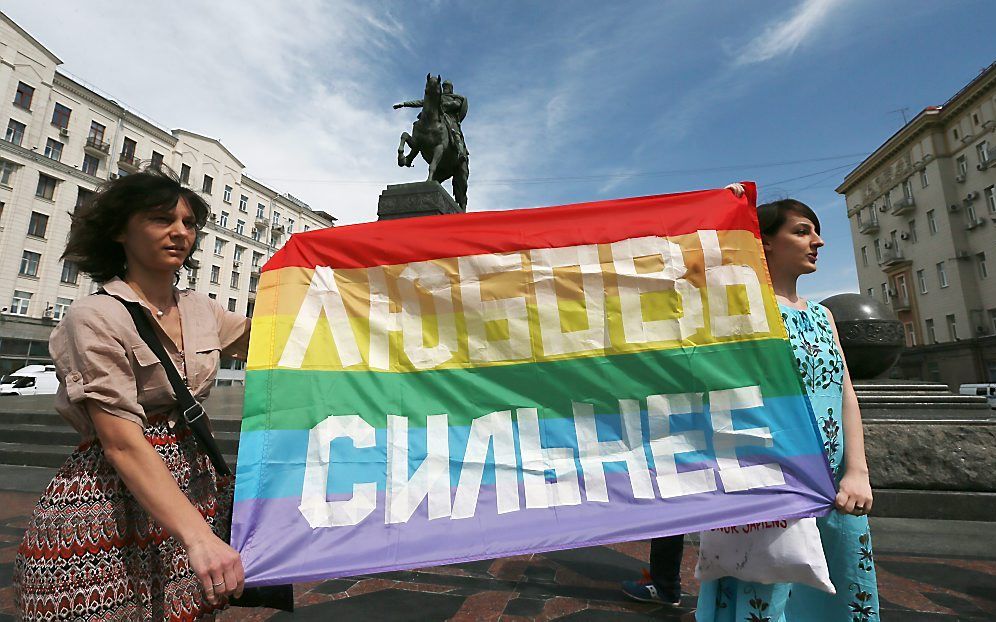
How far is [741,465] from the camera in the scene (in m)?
1.80

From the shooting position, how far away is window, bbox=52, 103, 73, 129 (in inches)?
1181

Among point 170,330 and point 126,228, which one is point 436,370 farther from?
A: point 126,228

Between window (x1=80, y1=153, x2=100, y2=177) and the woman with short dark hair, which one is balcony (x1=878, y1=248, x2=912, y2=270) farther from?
window (x1=80, y1=153, x2=100, y2=177)

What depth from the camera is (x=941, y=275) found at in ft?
113

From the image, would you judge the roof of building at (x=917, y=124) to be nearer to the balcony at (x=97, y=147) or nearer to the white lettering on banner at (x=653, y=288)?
the white lettering on banner at (x=653, y=288)

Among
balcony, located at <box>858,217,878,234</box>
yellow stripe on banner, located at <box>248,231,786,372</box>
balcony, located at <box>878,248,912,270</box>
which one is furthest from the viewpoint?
balcony, located at <box>858,217,878,234</box>

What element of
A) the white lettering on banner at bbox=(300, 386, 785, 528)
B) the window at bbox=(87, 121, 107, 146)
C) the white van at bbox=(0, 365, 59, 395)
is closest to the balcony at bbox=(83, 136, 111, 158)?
the window at bbox=(87, 121, 107, 146)

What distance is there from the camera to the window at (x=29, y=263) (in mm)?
27766

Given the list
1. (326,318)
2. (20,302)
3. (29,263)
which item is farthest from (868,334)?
(29,263)

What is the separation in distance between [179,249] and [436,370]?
0.95 metres

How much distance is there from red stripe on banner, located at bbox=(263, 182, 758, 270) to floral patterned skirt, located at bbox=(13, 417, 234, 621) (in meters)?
0.96

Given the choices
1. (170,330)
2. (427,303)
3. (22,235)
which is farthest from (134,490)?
(22,235)

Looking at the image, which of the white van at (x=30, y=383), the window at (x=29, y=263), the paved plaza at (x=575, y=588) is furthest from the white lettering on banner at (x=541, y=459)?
the window at (x=29, y=263)

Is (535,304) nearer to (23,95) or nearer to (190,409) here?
(190,409)
